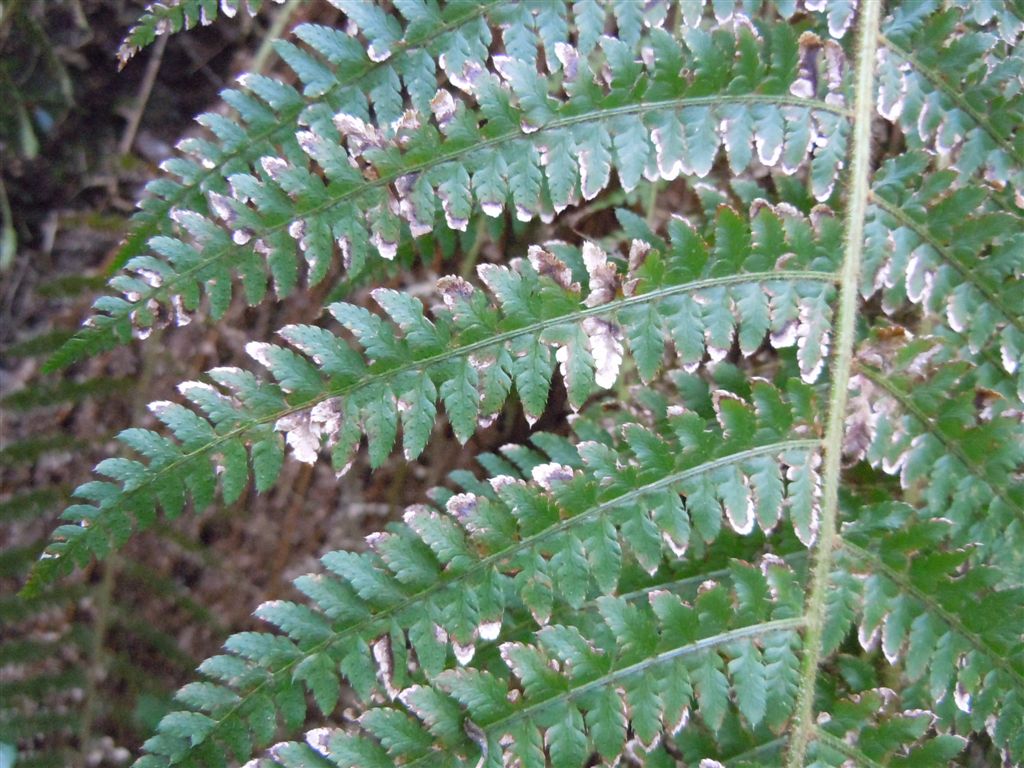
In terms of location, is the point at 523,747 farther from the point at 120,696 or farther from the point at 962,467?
the point at 120,696

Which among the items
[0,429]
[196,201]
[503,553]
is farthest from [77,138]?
[503,553]

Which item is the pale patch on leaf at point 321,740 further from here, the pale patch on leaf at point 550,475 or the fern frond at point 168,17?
the fern frond at point 168,17

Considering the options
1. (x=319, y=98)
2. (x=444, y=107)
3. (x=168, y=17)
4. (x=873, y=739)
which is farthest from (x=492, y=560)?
(x=168, y=17)

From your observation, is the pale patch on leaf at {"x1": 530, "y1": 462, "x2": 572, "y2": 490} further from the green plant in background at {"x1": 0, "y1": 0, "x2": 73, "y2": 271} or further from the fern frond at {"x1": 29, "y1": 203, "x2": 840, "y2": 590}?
the green plant in background at {"x1": 0, "y1": 0, "x2": 73, "y2": 271}

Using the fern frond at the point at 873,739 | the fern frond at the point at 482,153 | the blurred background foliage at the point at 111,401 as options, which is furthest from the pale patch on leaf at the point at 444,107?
the fern frond at the point at 873,739

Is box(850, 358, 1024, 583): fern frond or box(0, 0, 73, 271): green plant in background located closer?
box(850, 358, 1024, 583): fern frond

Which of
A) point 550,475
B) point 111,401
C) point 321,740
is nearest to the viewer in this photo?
point 321,740

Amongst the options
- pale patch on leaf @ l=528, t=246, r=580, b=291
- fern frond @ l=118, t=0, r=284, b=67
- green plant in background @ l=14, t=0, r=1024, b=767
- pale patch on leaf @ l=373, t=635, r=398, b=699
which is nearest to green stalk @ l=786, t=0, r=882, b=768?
green plant in background @ l=14, t=0, r=1024, b=767

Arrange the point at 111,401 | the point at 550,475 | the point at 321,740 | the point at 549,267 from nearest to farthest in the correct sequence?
the point at 321,740
the point at 550,475
the point at 549,267
the point at 111,401

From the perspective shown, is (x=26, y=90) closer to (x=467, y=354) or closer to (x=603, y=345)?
(x=467, y=354)
